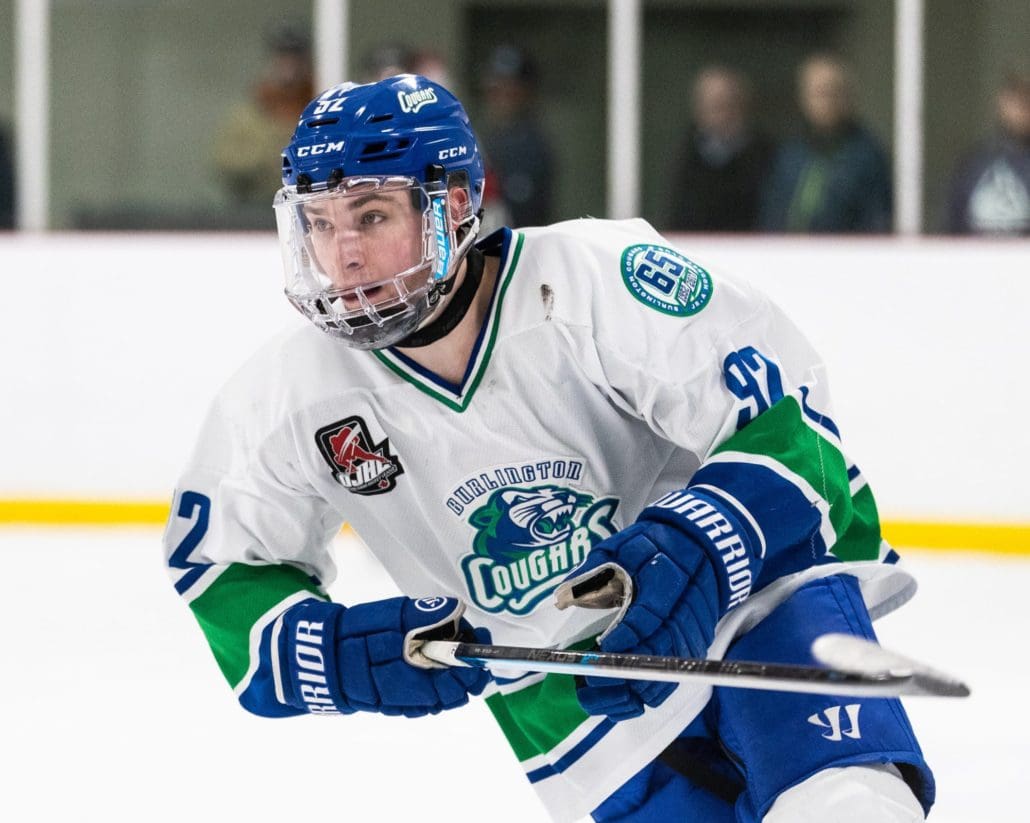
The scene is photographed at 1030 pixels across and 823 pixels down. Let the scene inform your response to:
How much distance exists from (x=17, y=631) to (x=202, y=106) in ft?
8.58

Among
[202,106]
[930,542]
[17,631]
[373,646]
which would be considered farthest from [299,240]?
[202,106]

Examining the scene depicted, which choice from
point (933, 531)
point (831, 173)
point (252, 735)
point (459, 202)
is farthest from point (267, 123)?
point (459, 202)

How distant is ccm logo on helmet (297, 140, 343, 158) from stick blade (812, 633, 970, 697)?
83 cm

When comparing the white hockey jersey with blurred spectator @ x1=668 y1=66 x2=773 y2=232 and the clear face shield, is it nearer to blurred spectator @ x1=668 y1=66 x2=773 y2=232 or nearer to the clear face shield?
the clear face shield

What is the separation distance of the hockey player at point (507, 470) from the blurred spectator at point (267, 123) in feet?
13.1

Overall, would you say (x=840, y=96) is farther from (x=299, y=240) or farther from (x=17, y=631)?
(x=299, y=240)

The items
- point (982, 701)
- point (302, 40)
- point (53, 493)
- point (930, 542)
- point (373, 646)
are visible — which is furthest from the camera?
point (302, 40)

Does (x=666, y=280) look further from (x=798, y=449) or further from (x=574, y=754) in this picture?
(x=574, y=754)

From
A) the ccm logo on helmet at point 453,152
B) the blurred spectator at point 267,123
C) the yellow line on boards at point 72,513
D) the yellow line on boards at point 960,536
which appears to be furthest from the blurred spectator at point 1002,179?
the ccm logo on helmet at point 453,152

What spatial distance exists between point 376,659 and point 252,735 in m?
1.48

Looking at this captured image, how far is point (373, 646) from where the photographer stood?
192 cm

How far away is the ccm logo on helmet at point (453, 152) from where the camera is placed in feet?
6.85

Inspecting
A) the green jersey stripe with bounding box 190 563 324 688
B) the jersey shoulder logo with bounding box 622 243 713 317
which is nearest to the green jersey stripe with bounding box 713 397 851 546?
the jersey shoulder logo with bounding box 622 243 713 317

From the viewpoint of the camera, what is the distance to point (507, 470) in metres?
2.05
